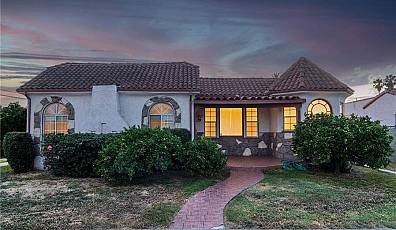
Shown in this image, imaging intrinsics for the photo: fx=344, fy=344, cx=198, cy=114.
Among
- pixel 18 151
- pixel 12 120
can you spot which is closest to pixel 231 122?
pixel 18 151

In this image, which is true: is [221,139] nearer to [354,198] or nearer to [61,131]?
[61,131]

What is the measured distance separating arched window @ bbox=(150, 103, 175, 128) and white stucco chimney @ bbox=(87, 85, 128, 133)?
A: 1.37 m

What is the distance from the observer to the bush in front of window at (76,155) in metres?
13.5

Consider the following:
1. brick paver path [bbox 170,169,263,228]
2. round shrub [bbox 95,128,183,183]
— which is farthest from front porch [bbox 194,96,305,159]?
round shrub [bbox 95,128,183,183]

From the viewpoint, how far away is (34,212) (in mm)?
8414

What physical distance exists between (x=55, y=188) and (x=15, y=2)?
23.6 feet

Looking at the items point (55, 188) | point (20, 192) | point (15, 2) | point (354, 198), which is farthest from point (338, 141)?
point (15, 2)

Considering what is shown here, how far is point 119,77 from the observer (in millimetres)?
17484

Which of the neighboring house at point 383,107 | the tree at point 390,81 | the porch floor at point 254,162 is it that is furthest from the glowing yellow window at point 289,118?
the tree at point 390,81

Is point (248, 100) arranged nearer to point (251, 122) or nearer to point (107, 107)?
point (251, 122)

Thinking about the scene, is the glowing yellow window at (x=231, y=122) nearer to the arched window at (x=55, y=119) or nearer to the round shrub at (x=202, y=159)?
the round shrub at (x=202, y=159)

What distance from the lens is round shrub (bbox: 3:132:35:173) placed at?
15.1 m

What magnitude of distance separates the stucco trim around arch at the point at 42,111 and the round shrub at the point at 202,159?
21.5 ft

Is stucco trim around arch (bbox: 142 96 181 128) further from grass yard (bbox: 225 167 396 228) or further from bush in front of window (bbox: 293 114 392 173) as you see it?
bush in front of window (bbox: 293 114 392 173)
